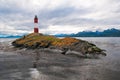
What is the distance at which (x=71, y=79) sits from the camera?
18.7 meters

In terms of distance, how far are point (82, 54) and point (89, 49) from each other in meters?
1.80

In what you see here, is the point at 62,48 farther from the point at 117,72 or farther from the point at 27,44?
the point at 117,72

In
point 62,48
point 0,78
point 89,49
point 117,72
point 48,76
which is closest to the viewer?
point 0,78

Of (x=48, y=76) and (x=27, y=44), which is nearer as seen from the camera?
(x=48, y=76)

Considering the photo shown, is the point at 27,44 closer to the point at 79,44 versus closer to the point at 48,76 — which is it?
the point at 79,44

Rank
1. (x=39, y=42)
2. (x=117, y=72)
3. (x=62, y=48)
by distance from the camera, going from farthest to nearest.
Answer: (x=39, y=42)
(x=62, y=48)
(x=117, y=72)

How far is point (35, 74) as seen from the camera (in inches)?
800

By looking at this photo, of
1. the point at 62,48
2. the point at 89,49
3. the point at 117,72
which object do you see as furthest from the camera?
the point at 62,48

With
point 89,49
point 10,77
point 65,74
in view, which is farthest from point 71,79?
point 89,49

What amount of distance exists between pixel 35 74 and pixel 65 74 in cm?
333

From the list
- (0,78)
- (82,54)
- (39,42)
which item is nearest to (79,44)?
(82,54)

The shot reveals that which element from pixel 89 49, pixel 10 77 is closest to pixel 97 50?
pixel 89 49

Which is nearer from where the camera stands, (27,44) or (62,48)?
(62,48)

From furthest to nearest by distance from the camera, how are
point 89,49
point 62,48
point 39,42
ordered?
1. point 39,42
2. point 62,48
3. point 89,49
